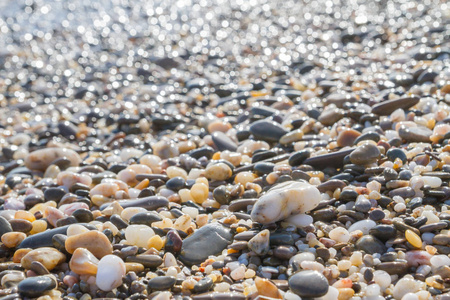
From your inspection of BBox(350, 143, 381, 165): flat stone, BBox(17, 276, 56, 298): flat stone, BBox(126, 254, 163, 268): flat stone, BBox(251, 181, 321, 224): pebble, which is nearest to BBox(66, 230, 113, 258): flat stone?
BBox(126, 254, 163, 268): flat stone

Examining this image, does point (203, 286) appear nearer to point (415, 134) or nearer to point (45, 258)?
point (45, 258)

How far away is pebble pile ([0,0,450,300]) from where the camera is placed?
282 cm

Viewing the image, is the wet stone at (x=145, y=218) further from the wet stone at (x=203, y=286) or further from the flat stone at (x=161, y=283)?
the wet stone at (x=203, y=286)

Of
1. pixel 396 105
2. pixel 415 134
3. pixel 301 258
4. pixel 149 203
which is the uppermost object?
pixel 396 105

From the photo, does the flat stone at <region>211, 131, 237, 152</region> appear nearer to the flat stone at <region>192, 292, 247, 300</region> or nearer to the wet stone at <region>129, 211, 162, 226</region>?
the wet stone at <region>129, 211, 162, 226</region>

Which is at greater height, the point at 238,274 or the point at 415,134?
the point at 415,134

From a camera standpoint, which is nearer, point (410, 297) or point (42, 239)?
point (410, 297)

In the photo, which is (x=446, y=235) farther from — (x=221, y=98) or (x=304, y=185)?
(x=221, y=98)

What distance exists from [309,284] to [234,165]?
1.97 m

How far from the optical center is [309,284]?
2541 mm

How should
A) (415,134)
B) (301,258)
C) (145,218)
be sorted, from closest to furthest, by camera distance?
1. (301,258)
2. (145,218)
3. (415,134)

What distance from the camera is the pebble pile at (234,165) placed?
2.82 metres

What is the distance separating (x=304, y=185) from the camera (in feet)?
10.4

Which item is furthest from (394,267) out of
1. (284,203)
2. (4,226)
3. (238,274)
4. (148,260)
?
(4,226)
